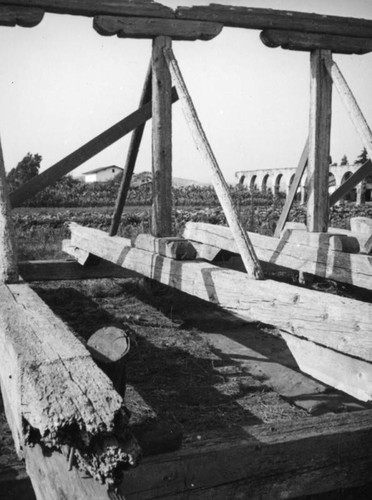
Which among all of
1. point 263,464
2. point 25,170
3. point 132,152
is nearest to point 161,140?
point 132,152

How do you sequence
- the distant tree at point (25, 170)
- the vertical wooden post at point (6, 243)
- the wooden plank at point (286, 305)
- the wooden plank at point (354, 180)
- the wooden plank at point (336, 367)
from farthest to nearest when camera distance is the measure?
the distant tree at point (25, 170), the wooden plank at point (354, 180), the vertical wooden post at point (6, 243), the wooden plank at point (336, 367), the wooden plank at point (286, 305)

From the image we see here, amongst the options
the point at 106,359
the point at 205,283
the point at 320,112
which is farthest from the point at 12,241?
the point at 320,112

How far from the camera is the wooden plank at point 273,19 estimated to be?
4930 mm

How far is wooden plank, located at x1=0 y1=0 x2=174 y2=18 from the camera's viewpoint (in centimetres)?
450

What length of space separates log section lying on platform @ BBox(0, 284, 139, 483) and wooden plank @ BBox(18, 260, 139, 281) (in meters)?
4.52

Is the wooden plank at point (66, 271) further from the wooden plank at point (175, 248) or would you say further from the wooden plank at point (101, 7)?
the wooden plank at point (101, 7)

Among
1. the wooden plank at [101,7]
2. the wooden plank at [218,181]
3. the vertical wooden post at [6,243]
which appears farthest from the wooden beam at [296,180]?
the vertical wooden post at [6,243]

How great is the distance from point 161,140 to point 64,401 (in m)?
3.83

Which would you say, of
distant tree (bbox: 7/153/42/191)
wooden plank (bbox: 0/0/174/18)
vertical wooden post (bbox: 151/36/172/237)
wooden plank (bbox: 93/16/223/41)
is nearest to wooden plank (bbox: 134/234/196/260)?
vertical wooden post (bbox: 151/36/172/237)

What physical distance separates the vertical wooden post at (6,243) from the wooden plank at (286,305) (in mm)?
1221

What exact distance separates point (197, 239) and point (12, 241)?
3590 mm

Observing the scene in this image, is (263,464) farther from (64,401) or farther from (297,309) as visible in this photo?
(297,309)

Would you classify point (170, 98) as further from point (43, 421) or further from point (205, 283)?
point (43, 421)

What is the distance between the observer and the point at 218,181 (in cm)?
376
